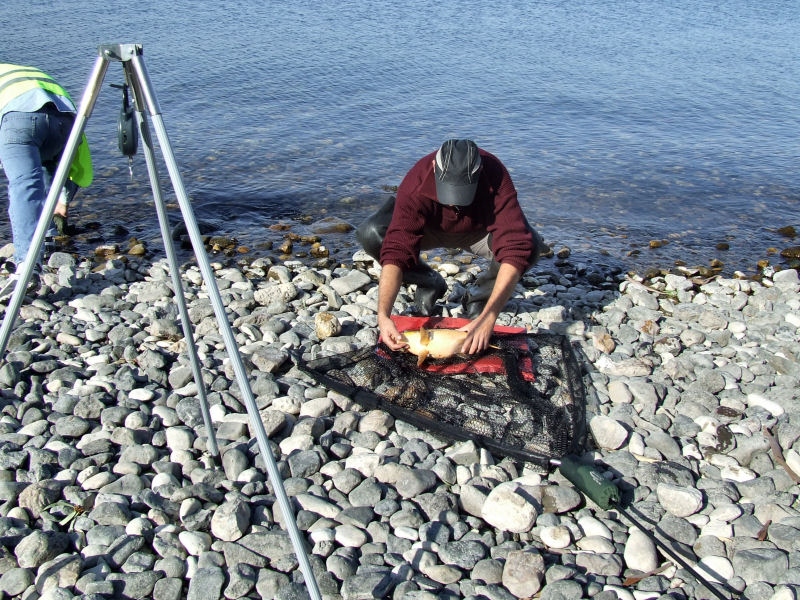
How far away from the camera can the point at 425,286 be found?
5340mm

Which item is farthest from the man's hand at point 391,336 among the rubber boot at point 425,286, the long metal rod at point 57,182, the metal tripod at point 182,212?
the long metal rod at point 57,182

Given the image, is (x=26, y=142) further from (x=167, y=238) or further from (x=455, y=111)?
(x=455, y=111)

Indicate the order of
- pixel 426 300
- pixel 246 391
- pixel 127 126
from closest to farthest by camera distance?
pixel 246 391
pixel 127 126
pixel 426 300

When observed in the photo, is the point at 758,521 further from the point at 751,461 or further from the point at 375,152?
the point at 375,152

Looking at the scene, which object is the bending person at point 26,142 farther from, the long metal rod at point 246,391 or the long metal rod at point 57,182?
the long metal rod at point 246,391

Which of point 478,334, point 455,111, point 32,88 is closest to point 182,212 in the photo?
point 478,334

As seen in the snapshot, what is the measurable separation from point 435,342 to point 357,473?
0.97m

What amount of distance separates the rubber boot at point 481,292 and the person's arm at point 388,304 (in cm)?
88

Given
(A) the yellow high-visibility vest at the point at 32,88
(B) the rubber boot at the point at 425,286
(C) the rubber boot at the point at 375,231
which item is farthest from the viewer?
(A) the yellow high-visibility vest at the point at 32,88

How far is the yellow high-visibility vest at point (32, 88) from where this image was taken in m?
5.70

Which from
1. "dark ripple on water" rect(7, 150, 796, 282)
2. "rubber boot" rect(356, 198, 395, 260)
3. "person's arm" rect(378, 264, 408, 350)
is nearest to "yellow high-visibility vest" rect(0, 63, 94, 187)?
"dark ripple on water" rect(7, 150, 796, 282)

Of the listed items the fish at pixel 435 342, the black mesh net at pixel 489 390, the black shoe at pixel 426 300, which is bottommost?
the black shoe at pixel 426 300

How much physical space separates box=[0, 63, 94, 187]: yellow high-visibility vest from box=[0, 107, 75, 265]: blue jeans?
17cm

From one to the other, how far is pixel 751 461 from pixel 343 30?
14.5m
